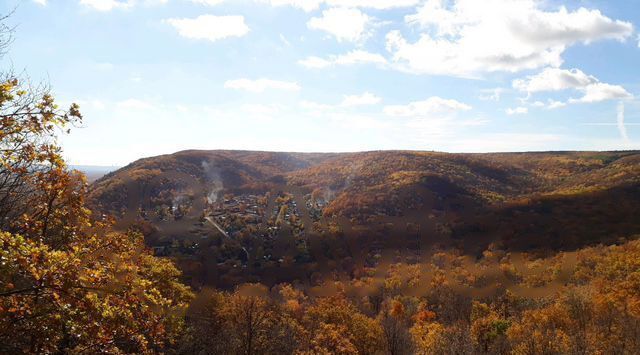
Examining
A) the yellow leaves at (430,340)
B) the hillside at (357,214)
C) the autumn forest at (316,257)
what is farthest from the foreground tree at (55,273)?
the hillside at (357,214)

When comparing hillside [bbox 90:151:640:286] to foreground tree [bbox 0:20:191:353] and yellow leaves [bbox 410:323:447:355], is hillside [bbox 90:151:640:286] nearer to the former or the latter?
yellow leaves [bbox 410:323:447:355]

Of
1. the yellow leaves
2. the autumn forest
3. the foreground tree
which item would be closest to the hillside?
the autumn forest

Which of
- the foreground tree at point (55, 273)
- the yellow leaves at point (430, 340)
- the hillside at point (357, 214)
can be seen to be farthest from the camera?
the hillside at point (357, 214)

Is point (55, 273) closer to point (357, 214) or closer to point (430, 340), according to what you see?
point (430, 340)

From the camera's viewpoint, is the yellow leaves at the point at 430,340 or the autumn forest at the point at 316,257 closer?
the autumn forest at the point at 316,257

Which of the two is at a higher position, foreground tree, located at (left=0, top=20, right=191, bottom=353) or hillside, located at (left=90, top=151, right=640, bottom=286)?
foreground tree, located at (left=0, top=20, right=191, bottom=353)

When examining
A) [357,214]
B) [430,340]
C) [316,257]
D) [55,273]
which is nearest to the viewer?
[55,273]

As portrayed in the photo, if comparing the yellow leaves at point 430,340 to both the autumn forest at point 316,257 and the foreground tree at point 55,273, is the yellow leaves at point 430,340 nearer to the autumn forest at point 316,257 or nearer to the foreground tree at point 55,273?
the autumn forest at point 316,257

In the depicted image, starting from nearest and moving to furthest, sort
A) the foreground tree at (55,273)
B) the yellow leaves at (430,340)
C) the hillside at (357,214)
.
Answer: the foreground tree at (55,273) → the yellow leaves at (430,340) → the hillside at (357,214)

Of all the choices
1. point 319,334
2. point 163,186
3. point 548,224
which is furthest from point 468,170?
point 319,334

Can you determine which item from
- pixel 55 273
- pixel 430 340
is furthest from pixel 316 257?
pixel 55 273
